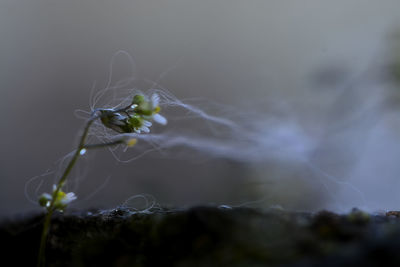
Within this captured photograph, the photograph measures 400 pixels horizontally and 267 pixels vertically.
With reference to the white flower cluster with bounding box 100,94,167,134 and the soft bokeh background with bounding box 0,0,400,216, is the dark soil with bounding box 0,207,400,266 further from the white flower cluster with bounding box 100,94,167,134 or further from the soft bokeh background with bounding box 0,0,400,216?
the soft bokeh background with bounding box 0,0,400,216

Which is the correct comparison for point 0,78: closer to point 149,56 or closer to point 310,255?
point 149,56

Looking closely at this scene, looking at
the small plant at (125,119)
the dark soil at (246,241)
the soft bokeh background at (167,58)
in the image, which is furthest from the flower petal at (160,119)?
the soft bokeh background at (167,58)

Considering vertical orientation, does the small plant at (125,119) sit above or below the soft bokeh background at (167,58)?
below

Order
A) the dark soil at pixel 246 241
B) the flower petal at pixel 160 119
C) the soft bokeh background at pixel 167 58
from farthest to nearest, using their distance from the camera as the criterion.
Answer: the soft bokeh background at pixel 167 58 < the flower petal at pixel 160 119 < the dark soil at pixel 246 241

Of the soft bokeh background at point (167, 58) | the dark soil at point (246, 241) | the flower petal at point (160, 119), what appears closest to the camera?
the dark soil at point (246, 241)

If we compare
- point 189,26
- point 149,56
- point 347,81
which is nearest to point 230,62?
point 189,26

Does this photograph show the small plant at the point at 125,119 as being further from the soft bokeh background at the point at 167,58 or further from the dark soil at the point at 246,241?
the soft bokeh background at the point at 167,58

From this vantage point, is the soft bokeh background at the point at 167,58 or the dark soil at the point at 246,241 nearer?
the dark soil at the point at 246,241

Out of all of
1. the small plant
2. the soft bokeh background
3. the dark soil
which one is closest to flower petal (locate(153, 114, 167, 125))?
the small plant

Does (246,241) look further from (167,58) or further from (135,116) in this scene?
(167,58)
